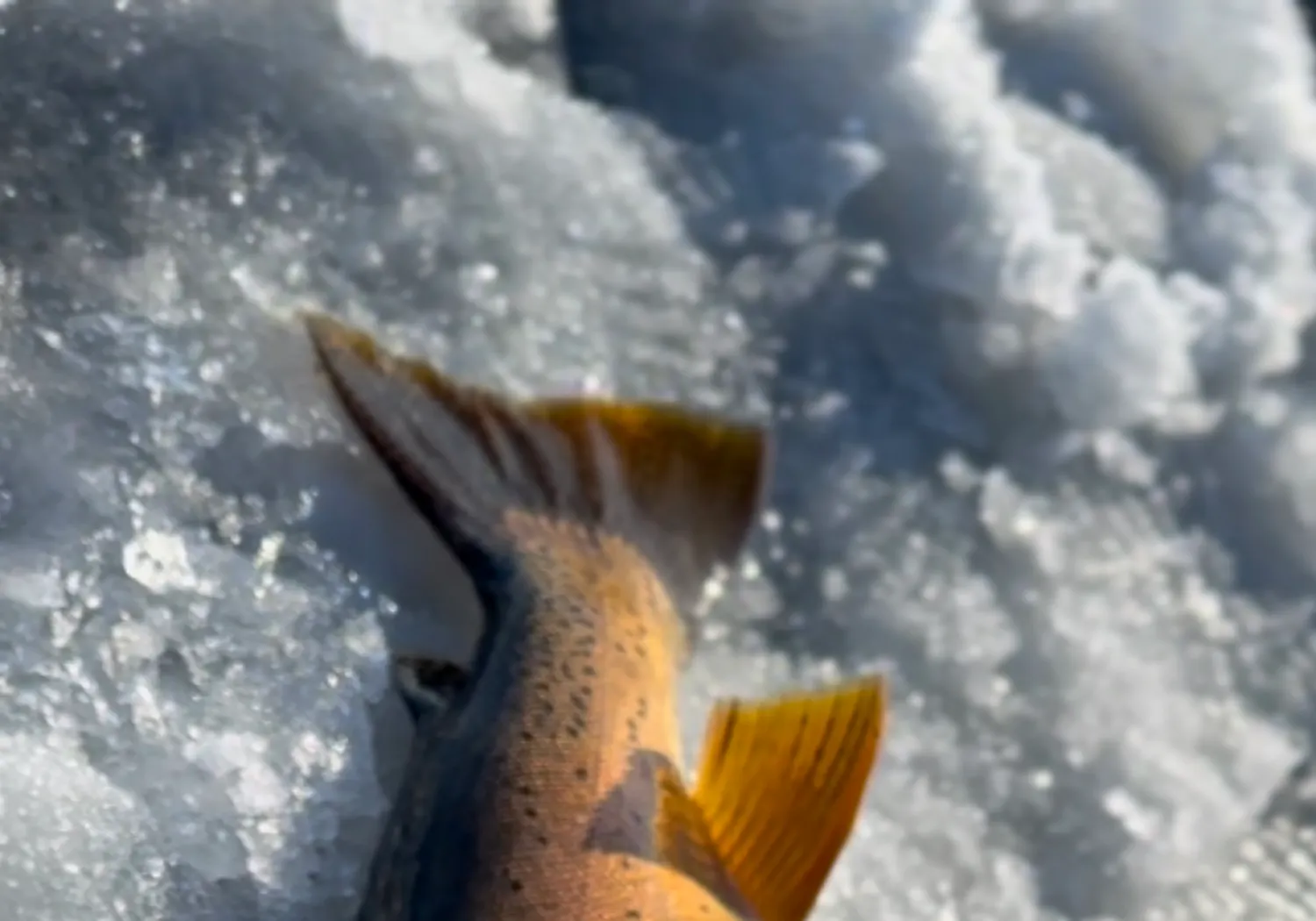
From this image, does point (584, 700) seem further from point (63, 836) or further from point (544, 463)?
point (63, 836)

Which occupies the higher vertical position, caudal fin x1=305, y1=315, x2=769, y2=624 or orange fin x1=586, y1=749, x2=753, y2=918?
caudal fin x1=305, y1=315, x2=769, y2=624

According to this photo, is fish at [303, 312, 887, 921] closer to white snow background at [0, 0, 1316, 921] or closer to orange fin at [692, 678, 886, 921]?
orange fin at [692, 678, 886, 921]

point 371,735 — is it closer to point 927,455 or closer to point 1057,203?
point 927,455

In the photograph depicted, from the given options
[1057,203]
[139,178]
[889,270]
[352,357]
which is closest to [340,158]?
[139,178]

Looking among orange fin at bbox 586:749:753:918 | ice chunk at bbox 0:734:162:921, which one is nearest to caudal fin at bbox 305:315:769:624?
orange fin at bbox 586:749:753:918

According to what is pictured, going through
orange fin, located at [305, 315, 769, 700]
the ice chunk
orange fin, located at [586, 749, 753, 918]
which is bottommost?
the ice chunk

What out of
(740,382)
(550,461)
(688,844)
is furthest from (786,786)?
(740,382)
